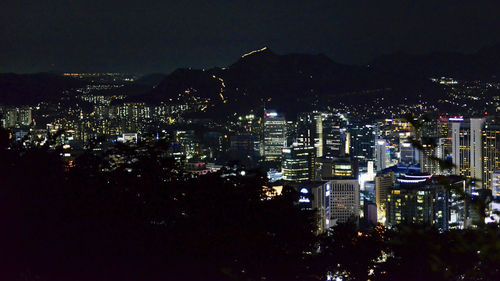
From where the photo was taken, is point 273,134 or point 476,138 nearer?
point 273,134

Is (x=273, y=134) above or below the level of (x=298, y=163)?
above

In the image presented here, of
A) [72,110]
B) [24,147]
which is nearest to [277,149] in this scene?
[72,110]

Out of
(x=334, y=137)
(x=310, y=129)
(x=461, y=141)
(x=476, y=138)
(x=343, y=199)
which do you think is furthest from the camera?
(x=334, y=137)

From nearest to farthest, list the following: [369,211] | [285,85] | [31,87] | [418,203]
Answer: [31,87], [418,203], [369,211], [285,85]

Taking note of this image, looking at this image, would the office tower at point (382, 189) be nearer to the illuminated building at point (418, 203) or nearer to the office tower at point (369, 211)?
the office tower at point (369, 211)

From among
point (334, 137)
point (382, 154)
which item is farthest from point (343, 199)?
point (382, 154)

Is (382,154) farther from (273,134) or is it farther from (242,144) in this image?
(242,144)

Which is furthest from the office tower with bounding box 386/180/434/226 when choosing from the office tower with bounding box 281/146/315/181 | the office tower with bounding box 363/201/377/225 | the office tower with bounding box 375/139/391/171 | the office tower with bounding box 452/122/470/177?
the office tower with bounding box 375/139/391/171
